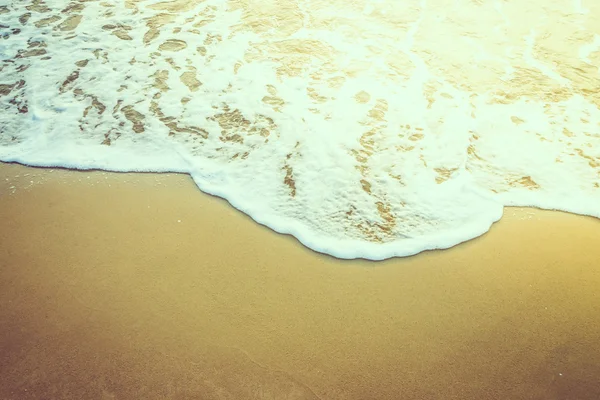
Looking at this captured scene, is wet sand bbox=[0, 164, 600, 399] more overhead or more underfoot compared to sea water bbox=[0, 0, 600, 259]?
more underfoot

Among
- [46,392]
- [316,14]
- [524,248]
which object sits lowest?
[46,392]

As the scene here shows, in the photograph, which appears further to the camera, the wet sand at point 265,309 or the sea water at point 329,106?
the sea water at point 329,106

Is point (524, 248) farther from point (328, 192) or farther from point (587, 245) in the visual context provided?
point (328, 192)

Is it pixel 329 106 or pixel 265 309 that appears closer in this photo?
pixel 265 309

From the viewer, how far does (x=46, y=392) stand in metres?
1.82

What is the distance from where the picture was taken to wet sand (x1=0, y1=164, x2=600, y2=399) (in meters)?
1.87

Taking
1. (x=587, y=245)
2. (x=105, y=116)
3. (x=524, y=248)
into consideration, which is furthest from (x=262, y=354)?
(x=105, y=116)

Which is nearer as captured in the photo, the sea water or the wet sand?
the wet sand

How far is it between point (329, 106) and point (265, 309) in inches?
74.7

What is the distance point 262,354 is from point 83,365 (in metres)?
0.80

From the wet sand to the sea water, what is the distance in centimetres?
22

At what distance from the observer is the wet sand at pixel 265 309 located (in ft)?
6.12

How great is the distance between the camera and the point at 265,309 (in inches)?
83.4

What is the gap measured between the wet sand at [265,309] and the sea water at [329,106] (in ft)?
0.72
